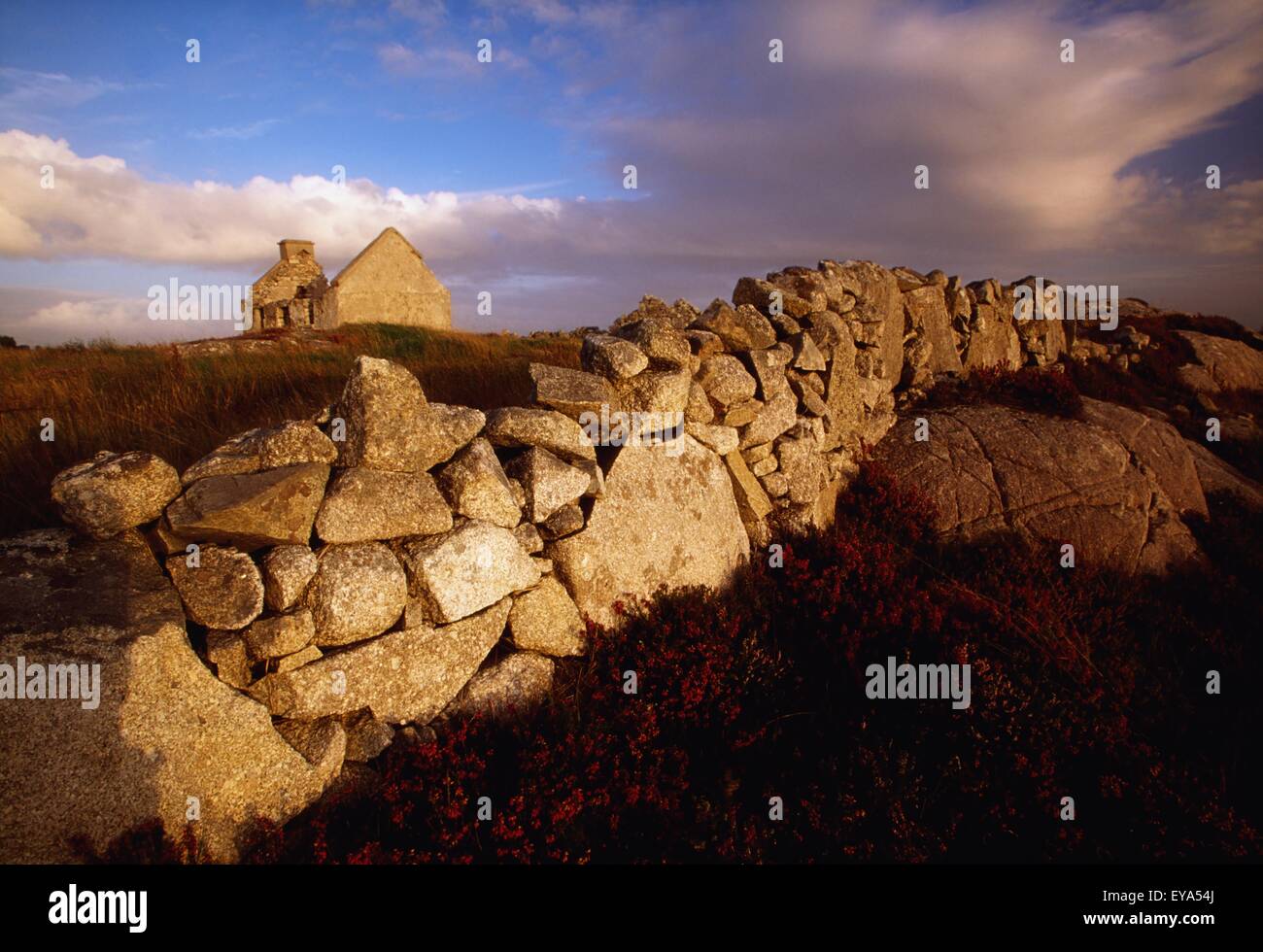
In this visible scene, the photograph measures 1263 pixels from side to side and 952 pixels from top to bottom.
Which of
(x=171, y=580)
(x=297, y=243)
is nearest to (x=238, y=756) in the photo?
(x=171, y=580)

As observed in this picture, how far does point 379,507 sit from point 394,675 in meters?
1.05

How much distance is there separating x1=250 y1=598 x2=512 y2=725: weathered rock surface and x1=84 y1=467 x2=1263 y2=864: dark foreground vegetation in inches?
11.1

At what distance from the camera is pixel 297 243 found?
103ft

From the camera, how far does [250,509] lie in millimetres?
3564

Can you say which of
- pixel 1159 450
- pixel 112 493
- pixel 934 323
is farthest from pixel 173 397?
pixel 1159 450

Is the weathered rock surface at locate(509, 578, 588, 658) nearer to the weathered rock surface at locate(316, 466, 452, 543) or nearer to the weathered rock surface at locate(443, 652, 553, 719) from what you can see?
the weathered rock surface at locate(443, 652, 553, 719)

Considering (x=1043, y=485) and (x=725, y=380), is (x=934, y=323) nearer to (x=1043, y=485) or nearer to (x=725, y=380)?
(x=1043, y=485)

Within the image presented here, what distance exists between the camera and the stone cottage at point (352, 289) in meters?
29.4

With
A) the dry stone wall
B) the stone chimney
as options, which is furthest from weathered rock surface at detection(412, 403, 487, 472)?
the stone chimney

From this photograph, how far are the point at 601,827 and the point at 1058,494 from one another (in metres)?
7.09

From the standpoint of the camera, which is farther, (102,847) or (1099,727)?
(1099,727)

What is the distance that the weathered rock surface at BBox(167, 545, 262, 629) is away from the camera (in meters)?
3.55

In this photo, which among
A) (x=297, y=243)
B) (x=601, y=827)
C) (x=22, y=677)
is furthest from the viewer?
(x=297, y=243)

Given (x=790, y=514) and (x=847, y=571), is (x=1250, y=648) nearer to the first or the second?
(x=847, y=571)
